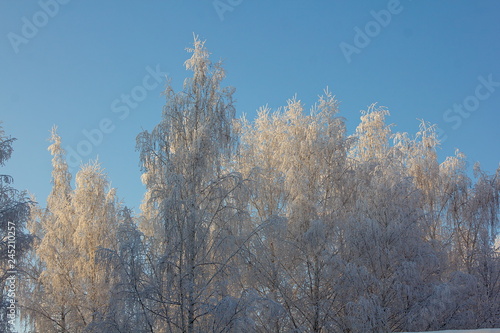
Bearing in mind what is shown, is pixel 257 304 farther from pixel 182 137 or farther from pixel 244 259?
pixel 182 137

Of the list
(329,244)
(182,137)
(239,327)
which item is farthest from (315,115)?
(239,327)

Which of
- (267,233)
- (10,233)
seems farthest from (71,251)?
(267,233)

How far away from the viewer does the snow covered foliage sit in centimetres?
1280

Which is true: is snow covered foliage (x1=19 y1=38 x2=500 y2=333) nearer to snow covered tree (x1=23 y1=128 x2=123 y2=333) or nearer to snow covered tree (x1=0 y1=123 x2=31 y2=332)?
snow covered tree (x1=23 y1=128 x2=123 y2=333)

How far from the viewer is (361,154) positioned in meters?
21.1

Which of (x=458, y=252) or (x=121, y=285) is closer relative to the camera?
(x=121, y=285)

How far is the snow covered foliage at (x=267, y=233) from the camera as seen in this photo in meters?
12.8

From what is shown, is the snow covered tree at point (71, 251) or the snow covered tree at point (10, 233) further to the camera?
the snow covered tree at point (71, 251)

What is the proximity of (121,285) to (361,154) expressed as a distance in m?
12.0

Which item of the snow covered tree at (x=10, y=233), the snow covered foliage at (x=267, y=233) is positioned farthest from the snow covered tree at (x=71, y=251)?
the snow covered tree at (x=10, y=233)

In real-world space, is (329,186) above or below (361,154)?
below

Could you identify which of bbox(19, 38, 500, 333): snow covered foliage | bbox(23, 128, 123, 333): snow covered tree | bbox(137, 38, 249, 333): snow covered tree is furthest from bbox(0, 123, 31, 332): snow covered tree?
bbox(23, 128, 123, 333): snow covered tree

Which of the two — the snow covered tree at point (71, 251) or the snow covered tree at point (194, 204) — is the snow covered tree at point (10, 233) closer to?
the snow covered tree at point (194, 204)

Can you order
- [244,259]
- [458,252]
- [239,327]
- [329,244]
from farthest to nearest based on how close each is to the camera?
1. [458,252]
2. [329,244]
3. [244,259]
4. [239,327]
